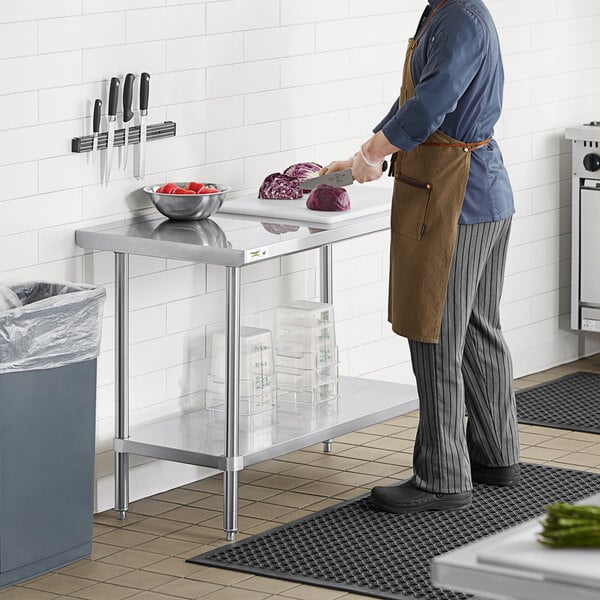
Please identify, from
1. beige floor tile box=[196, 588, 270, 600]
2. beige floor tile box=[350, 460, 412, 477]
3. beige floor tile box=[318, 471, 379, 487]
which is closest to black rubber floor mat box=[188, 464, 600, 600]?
beige floor tile box=[196, 588, 270, 600]

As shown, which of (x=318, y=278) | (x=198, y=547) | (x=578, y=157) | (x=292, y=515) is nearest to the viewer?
(x=198, y=547)

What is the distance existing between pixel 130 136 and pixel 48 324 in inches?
33.2

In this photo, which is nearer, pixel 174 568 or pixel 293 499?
pixel 174 568

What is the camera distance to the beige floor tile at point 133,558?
4.00 metres

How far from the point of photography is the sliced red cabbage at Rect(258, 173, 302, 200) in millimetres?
4699

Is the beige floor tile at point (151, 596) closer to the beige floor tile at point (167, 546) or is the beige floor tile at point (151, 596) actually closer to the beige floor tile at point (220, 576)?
the beige floor tile at point (220, 576)

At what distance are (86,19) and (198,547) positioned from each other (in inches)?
62.4

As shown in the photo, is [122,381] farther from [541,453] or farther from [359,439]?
[541,453]

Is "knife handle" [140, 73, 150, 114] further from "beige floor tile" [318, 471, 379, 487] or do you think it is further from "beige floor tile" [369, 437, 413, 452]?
"beige floor tile" [369, 437, 413, 452]

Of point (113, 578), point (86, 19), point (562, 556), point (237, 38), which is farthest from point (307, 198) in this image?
point (562, 556)

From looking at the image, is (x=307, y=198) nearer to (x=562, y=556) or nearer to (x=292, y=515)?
(x=292, y=515)

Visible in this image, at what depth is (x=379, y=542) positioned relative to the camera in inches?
162

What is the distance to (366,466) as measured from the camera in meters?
4.95

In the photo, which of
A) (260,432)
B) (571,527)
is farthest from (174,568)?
(571,527)
